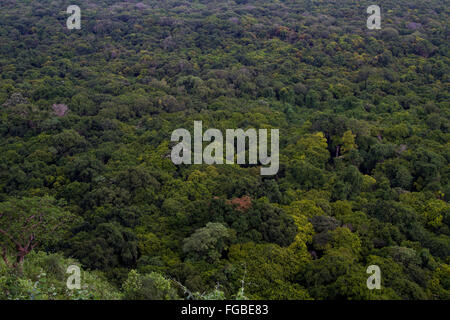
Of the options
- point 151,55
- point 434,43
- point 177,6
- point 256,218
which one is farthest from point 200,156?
point 177,6

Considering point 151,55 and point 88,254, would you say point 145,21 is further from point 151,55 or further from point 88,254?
point 88,254

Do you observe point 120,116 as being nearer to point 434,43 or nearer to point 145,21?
point 145,21

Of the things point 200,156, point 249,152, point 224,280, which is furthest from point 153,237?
point 249,152

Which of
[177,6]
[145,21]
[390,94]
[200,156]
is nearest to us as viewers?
[200,156]

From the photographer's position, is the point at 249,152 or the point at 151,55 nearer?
the point at 249,152

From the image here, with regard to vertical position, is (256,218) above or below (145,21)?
below

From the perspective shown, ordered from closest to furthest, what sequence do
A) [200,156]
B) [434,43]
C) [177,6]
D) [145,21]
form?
[200,156] → [434,43] → [145,21] → [177,6]

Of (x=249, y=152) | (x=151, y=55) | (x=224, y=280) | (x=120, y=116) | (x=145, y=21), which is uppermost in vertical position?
(x=145, y=21)
